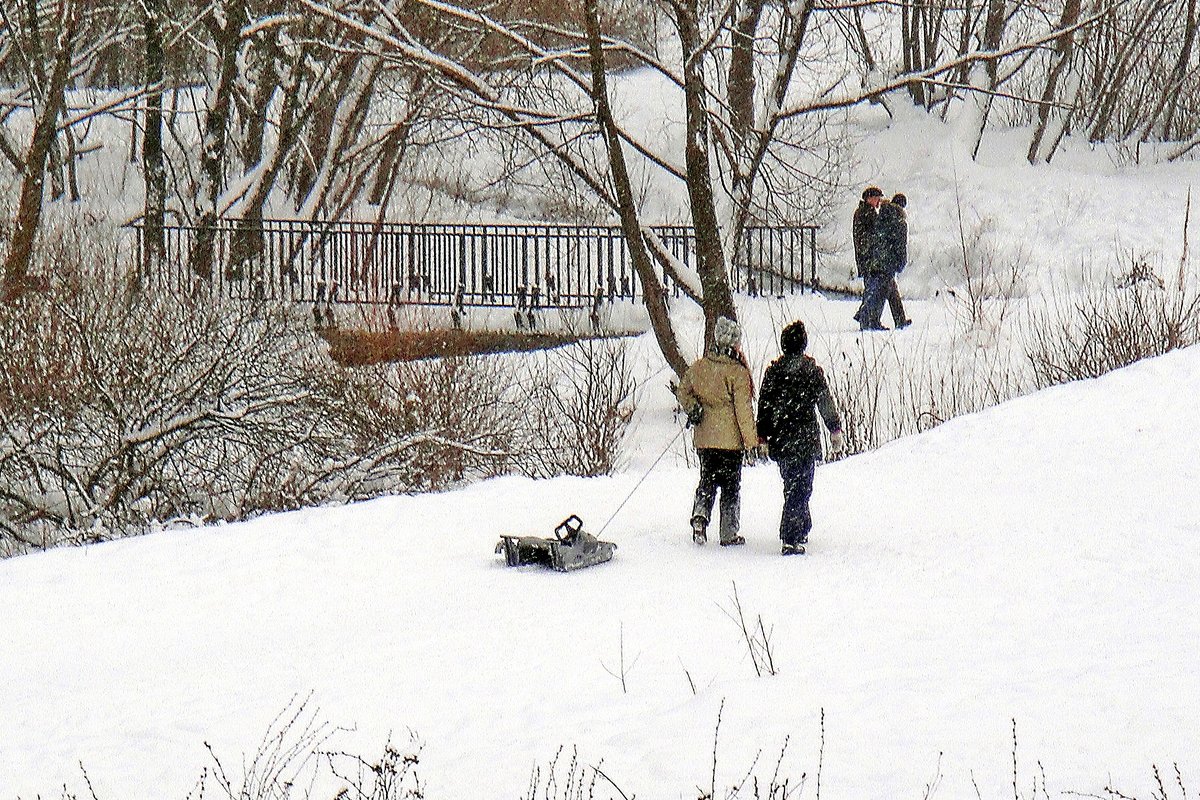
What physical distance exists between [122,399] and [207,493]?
1.37m

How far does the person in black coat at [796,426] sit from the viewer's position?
400 inches

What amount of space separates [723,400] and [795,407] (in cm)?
52

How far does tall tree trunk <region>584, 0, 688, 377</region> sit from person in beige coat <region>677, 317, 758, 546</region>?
6220 millimetres

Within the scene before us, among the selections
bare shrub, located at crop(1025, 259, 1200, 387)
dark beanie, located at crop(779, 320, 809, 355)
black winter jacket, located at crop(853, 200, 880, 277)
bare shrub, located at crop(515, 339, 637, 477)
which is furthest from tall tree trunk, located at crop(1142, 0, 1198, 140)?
dark beanie, located at crop(779, 320, 809, 355)

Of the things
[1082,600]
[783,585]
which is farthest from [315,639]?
[1082,600]

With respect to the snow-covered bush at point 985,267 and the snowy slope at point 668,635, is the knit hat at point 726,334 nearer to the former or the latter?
the snowy slope at point 668,635

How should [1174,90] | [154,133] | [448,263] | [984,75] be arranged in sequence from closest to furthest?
[154,133] → [448,263] → [1174,90] → [984,75]

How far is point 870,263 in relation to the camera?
777 inches

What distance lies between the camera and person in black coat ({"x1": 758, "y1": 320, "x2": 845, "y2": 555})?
10156mm

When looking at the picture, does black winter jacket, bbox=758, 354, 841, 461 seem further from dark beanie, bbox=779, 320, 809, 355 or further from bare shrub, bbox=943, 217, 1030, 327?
bare shrub, bbox=943, 217, 1030, 327

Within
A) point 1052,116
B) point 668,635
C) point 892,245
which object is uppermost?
point 1052,116

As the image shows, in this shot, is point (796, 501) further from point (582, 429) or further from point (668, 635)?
point (582, 429)

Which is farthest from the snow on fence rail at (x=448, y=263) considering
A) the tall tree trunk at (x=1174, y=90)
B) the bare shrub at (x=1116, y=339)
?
the tall tree trunk at (x=1174, y=90)

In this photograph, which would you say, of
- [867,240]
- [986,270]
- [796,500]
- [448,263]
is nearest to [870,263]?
[867,240]
